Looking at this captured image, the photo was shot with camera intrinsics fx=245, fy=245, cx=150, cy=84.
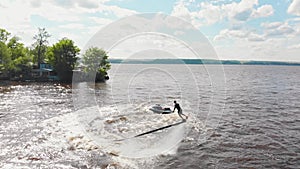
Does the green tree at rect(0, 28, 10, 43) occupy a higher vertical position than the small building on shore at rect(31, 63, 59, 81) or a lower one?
higher

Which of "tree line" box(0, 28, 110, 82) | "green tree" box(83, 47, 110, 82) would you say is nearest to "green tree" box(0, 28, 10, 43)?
"tree line" box(0, 28, 110, 82)

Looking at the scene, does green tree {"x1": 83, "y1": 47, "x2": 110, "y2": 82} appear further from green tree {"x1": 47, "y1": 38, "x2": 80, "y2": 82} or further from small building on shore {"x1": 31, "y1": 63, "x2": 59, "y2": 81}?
small building on shore {"x1": 31, "y1": 63, "x2": 59, "y2": 81}

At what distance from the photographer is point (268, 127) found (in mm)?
28578

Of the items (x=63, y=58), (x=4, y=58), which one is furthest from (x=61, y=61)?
(x=4, y=58)

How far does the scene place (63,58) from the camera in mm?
80188

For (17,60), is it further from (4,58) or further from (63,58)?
(63,58)

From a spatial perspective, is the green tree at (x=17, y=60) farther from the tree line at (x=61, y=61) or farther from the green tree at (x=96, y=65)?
the green tree at (x=96, y=65)

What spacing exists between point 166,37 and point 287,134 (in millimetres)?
18012

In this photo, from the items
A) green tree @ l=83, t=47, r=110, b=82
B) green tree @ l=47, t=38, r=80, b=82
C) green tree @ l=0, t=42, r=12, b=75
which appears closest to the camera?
green tree @ l=0, t=42, r=12, b=75

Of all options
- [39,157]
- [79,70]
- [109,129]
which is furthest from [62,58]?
[39,157]

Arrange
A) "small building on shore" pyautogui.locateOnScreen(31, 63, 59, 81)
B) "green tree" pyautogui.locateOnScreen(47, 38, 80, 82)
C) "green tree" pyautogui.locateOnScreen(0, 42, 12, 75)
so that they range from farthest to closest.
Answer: "green tree" pyautogui.locateOnScreen(47, 38, 80, 82) → "small building on shore" pyautogui.locateOnScreen(31, 63, 59, 81) → "green tree" pyautogui.locateOnScreen(0, 42, 12, 75)

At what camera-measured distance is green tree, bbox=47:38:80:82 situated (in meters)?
79.9

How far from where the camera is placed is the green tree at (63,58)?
79.9 m

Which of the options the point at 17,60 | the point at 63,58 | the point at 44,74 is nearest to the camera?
the point at 17,60
